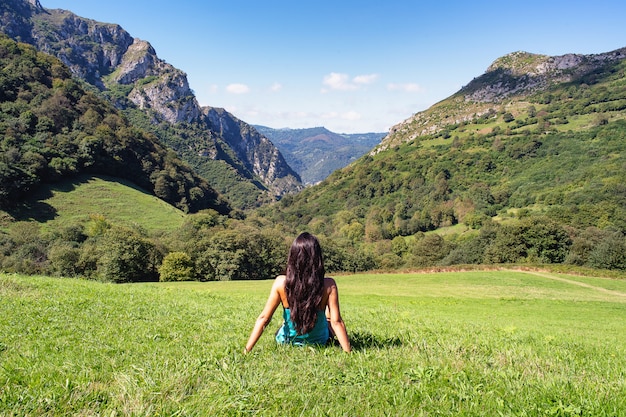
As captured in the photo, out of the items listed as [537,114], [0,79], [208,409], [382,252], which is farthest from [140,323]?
[537,114]

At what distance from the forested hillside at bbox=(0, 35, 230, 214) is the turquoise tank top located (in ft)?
309

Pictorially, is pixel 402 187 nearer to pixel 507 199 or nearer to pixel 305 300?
pixel 507 199

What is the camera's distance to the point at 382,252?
115312 millimetres

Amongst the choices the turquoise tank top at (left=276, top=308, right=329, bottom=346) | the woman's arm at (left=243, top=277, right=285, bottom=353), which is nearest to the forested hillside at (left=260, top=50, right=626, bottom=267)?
the turquoise tank top at (left=276, top=308, right=329, bottom=346)

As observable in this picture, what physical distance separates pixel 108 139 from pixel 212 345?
129 m

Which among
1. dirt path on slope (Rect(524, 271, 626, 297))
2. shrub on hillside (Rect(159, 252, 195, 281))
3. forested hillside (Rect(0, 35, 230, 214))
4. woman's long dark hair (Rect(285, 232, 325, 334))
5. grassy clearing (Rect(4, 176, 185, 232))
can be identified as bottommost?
shrub on hillside (Rect(159, 252, 195, 281))

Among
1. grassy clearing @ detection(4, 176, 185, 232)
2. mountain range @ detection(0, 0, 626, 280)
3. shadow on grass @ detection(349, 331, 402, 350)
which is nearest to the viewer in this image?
shadow on grass @ detection(349, 331, 402, 350)

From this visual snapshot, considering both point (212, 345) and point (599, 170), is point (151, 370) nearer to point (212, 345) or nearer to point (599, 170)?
point (212, 345)

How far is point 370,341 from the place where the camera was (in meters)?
6.76

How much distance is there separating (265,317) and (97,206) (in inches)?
3913

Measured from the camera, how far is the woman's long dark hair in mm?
5574

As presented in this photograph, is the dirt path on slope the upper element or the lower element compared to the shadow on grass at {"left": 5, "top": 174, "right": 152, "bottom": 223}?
lower

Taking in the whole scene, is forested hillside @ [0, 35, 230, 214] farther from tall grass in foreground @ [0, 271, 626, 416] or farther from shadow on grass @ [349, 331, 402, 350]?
shadow on grass @ [349, 331, 402, 350]

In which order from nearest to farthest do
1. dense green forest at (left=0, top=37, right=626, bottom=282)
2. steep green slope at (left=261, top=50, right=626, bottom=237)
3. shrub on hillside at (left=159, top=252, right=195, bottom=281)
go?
shrub on hillside at (left=159, top=252, right=195, bottom=281) → dense green forest at (left=0, top=37, right=626, bottom=282) → steep green slope at (left=261, top=50, right=626, bottom=237)
